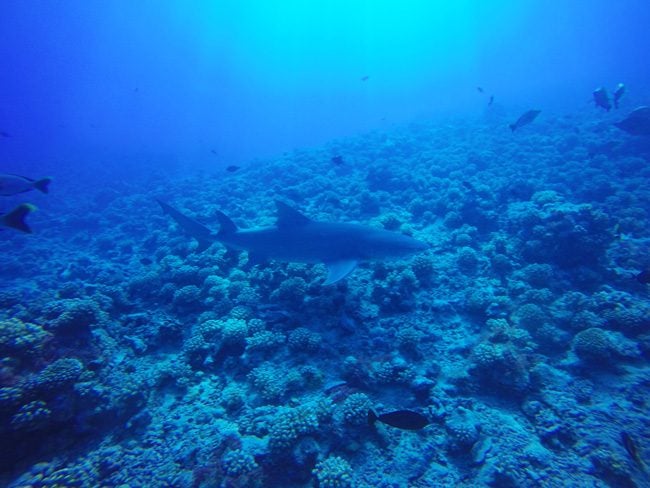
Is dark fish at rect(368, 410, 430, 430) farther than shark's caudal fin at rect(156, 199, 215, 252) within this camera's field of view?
No

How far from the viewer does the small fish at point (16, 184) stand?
294 inches

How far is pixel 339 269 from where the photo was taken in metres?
7.64

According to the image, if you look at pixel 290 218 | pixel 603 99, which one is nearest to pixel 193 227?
pixel 290 218

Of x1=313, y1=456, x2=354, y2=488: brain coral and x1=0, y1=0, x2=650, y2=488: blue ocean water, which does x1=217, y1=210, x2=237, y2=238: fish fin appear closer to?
x1=0, y1=0, x2=650, y2=488: blue ocean water

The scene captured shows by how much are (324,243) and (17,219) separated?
6.22m

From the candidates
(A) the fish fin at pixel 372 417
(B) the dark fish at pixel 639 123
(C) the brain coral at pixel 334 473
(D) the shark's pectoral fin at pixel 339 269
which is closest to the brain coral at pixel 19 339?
(C) the brain coral at pixel 334 473

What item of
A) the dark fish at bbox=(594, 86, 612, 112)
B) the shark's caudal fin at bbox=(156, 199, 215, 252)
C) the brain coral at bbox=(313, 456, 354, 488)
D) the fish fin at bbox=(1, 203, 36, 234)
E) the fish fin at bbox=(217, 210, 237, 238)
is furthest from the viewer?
the dark fish at bbox=(594, 86, 612, 112)

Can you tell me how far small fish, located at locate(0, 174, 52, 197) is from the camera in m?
7.47

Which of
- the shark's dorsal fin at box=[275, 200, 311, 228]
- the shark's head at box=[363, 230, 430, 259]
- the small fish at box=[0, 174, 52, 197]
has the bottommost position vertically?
the shark's head at box=[363, 230, 430, 259]

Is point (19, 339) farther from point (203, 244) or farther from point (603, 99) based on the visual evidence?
point (603, 99)

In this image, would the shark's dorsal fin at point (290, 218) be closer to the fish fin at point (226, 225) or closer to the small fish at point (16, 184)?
the fish fin at point (226, 225)

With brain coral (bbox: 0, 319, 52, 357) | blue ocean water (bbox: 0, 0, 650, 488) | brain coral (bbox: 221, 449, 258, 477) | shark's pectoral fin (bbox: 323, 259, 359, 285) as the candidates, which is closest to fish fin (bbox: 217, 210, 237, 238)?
blue ocean water (bbox: 0, 0, 650, 488)

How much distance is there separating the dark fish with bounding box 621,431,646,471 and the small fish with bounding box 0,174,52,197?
478 inches

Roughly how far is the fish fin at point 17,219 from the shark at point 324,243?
4.66m
